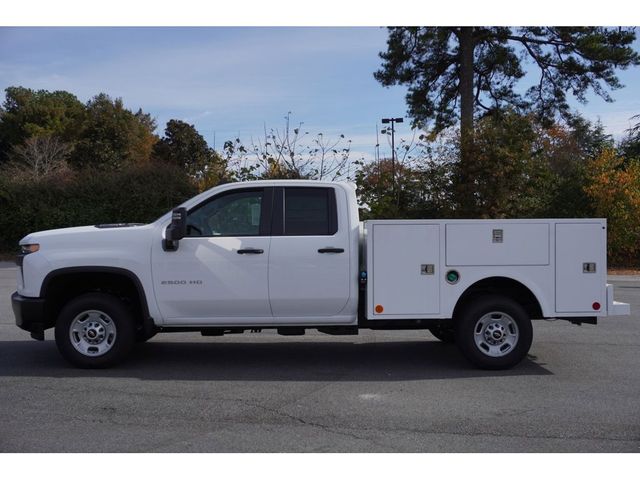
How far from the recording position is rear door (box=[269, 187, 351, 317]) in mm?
7156

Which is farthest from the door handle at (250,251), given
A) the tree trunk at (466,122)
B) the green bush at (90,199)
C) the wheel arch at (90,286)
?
the green bush at (90,199)

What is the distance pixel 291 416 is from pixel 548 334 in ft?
17.4

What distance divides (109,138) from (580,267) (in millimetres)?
42479

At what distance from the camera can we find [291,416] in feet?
18.9

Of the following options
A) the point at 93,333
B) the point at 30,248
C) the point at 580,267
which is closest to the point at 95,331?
the point at 93,333

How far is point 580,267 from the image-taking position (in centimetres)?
725

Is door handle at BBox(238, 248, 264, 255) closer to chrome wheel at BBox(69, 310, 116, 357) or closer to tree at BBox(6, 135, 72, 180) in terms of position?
chrome wheel at BBox(69, 310, 116, 357)

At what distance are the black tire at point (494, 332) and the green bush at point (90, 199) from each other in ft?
63.4

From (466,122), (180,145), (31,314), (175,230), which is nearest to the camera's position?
(175,230)

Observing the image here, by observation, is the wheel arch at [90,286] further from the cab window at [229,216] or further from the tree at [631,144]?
the tree at [631,144]

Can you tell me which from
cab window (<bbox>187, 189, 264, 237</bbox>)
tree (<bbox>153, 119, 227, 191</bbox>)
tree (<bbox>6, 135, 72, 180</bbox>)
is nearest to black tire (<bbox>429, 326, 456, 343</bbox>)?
cab window (<bbox>187, 189, 264, 237</bbox>)

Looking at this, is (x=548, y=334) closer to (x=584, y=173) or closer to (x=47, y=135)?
(x=584, y=173)

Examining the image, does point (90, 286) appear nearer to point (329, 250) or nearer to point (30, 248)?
point (30, 248)

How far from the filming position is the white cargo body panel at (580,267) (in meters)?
7.23
